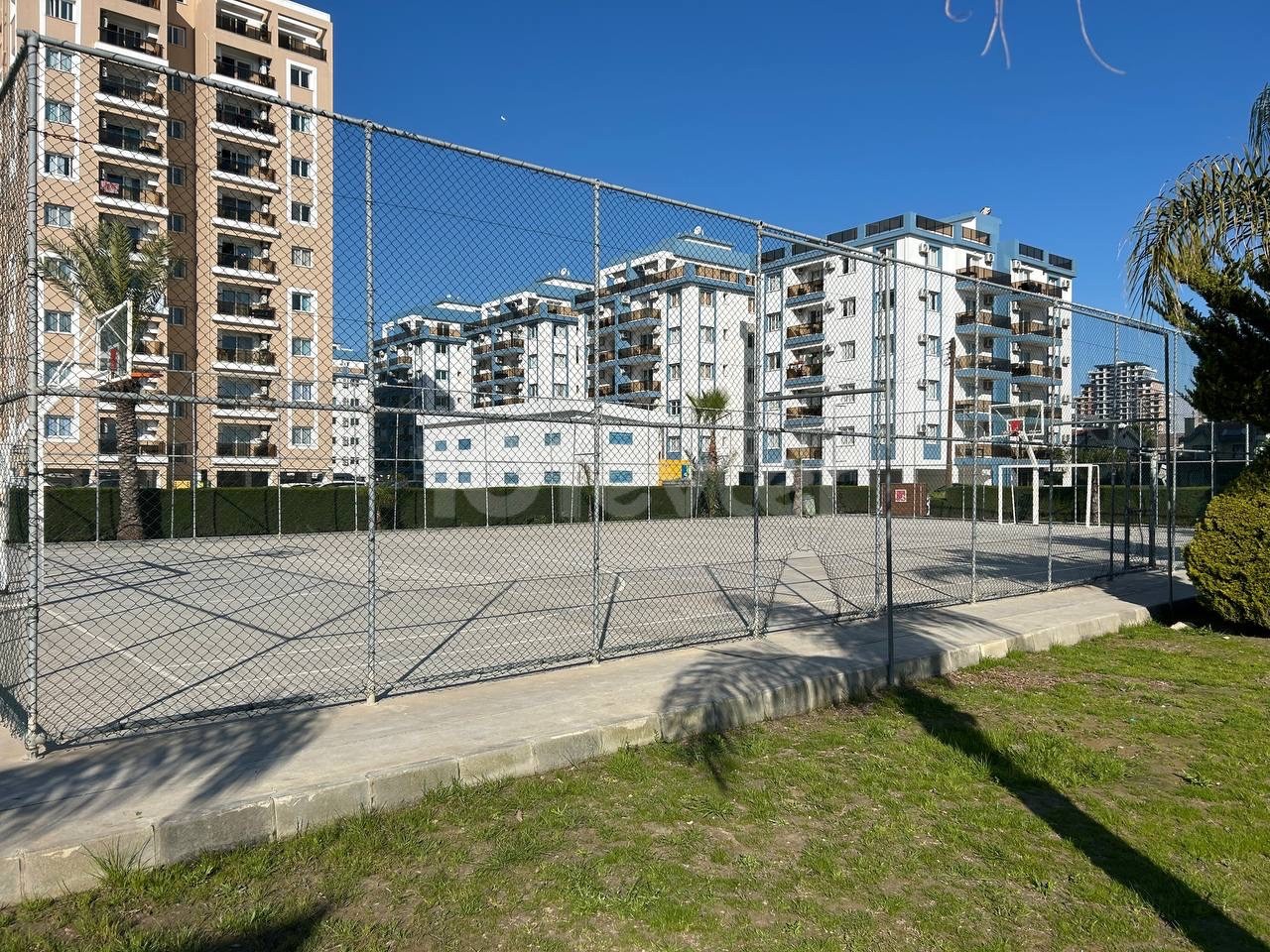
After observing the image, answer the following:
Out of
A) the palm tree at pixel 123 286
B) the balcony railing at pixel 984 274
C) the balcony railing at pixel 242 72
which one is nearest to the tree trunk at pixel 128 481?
the palm tree at pixel 123 286

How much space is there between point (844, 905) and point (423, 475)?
1349 cm

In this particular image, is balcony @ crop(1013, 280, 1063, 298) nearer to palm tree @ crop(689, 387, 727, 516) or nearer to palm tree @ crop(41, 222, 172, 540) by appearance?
palm tree @ crop(689, 387, 727, 516)

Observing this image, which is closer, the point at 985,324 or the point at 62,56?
the point at 62,56

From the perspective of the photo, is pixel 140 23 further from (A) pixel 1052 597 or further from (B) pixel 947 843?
(B) pixel 947 843

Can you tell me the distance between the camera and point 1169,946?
3.42m

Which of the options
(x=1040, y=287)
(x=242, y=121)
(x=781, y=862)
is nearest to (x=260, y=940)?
(x=781, y=862)

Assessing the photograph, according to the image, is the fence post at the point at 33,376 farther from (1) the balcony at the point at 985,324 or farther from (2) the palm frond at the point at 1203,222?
(1) the balcony at the point at 985,324

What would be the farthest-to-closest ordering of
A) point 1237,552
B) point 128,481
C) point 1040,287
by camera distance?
point 1040,287 < point 128,481 < point 1237,552

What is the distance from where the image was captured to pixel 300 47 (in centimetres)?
4856

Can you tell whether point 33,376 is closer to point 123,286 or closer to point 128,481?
point 128,481

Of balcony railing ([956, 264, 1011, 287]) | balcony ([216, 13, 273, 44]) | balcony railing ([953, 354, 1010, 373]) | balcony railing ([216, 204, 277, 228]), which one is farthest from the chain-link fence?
balcony railing ([956, 264, 1011, 287])

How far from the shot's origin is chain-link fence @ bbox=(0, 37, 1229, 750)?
6.37 m

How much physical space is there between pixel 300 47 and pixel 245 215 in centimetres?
1706

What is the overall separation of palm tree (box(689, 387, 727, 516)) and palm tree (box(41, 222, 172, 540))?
1318cm
